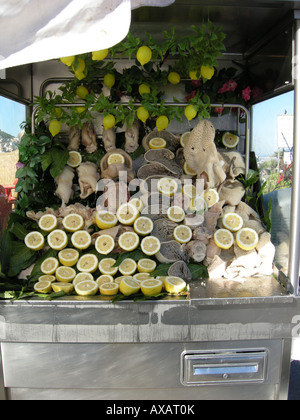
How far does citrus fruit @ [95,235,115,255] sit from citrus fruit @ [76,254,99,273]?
0.07 metres

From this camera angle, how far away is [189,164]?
2939 mm

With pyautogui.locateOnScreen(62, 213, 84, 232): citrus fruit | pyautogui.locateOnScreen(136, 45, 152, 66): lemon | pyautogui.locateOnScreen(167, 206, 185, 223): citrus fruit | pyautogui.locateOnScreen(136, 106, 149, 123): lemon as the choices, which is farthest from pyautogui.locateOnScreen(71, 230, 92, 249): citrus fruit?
pyautogui.locateOnScreen(136, 45, 152, 66): lemon

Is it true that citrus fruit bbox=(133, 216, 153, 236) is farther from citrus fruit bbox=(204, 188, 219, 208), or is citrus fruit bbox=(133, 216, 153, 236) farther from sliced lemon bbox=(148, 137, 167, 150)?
sliced lemon bbox=(148, 137, 167, 150)

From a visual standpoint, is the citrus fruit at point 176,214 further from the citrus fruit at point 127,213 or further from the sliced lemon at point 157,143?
the sliced lemon at point 157,143

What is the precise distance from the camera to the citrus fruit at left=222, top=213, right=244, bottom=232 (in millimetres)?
2770

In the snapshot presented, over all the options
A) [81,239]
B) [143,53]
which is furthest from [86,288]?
[143,53]

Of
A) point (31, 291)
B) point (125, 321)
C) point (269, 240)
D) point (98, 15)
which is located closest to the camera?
point (98, 15)

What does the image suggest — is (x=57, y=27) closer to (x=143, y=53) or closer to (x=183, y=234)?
(x=143, y=53)

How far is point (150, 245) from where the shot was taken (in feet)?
8.66

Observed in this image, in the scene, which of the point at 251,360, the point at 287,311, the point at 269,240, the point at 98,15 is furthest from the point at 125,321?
the point at 98,15

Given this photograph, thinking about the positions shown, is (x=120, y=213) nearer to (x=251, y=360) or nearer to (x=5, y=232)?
(x=5, y=232)

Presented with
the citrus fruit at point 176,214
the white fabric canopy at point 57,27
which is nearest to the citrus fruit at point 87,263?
the citrus fruit at point 176,214

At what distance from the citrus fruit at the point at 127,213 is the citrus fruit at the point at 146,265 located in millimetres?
334

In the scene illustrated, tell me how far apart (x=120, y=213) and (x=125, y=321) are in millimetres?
896
